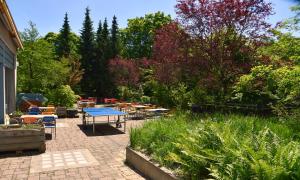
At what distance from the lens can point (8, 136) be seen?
762cm

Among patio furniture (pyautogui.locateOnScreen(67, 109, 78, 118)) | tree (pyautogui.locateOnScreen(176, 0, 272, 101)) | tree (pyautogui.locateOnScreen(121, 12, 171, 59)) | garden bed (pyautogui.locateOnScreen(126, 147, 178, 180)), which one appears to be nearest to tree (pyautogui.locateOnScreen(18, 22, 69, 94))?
patio furniture (pyautogui.locateOnScreen(67, 109, 78, 118))

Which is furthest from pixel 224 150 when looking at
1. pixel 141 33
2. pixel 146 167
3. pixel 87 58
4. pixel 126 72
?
pixel 141 33

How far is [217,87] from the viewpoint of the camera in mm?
13094

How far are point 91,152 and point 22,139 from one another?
1837 mm

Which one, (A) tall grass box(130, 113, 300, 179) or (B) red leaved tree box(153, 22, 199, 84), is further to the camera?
(B) red leaved tree box(153, 22, 199, 84)

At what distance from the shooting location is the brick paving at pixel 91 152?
6082 mm

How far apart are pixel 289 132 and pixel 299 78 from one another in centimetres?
165

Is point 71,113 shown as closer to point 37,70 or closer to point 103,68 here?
point 37,70

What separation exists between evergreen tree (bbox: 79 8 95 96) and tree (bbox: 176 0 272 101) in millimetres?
22980

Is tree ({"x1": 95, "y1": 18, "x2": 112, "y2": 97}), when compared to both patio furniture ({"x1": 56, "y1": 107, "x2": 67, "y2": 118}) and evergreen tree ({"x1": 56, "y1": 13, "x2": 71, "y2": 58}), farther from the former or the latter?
patio furniture ({"x1": 56, "y1": 107, "x2": 67, "y2": 118})

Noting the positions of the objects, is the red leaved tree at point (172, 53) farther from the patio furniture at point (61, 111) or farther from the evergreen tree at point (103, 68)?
the evergreen tree at point (103, 68)

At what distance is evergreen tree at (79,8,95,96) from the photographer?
34.7 m

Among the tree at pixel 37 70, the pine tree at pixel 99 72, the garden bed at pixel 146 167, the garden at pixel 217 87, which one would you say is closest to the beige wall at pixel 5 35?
the garden at pixel 217 87

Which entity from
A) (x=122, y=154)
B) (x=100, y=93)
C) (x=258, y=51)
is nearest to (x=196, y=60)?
(x=258, y=51)
